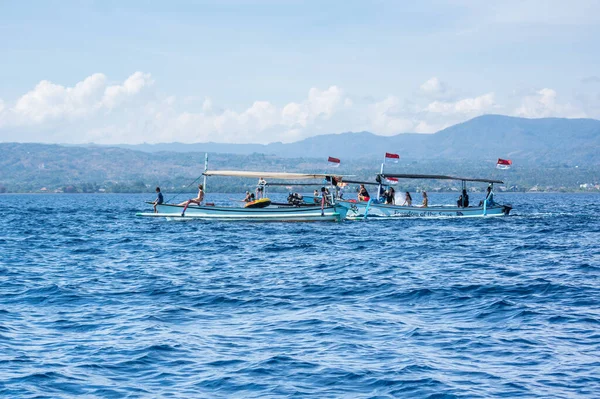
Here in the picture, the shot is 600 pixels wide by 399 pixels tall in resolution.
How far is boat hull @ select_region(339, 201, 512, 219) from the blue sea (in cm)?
2237

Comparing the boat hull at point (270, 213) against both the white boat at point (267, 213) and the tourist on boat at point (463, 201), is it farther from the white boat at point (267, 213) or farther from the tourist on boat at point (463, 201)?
the tourist on boat at point (463, 201)

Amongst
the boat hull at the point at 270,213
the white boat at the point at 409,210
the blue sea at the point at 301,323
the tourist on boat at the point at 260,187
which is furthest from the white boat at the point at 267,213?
the blue sea at the point at 301,323

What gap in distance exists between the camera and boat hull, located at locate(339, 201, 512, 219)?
61750 mm

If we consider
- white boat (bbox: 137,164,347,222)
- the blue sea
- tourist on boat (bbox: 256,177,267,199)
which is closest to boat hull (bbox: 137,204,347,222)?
white boat (bbox: 137,164,347,222)

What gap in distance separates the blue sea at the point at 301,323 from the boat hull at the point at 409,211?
22.4m

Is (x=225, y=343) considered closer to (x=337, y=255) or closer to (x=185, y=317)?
(x=185, y=317)

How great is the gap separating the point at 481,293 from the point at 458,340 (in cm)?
681

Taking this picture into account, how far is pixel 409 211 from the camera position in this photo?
204 feet

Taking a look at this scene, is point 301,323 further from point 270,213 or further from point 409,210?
point 409,210

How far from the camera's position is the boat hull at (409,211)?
6175cm

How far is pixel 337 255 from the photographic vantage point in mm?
36438

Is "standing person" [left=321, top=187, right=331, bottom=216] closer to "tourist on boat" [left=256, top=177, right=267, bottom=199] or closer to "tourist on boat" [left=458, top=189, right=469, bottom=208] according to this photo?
"tourist on boat" [left=256, top=177, right=267, bottom=199]

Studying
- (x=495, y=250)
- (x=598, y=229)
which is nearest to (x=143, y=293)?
(x=495, y=250)

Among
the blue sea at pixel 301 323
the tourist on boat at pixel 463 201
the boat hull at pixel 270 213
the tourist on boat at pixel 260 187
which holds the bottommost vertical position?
the blue sea at pixel 301 323
